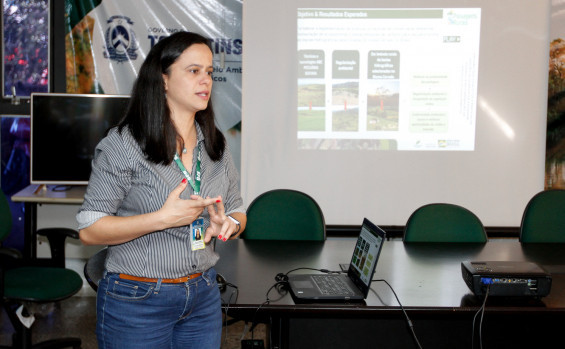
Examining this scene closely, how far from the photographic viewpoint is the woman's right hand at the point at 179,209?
148 centimetres

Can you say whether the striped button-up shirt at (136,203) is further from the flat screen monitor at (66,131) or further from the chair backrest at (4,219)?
the flat screen monitor at (66,131)

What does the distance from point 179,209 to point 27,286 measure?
1.83 m

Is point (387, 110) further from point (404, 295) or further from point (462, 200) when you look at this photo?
point (404, 295)

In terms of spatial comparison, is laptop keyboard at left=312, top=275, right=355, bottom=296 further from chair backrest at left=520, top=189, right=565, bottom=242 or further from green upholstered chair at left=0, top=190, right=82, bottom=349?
chair backrest at left=520, top=189, right=565, bottom=242

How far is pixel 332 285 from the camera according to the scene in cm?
206

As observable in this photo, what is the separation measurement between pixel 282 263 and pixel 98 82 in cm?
269

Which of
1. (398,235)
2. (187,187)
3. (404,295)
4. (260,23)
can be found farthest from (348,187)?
(187,187)

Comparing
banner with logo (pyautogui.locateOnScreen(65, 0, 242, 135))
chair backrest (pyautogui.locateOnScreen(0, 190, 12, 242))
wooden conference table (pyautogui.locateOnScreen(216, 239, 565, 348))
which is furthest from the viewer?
banner with logo (pyautogui.locateOnScreen(65, 0, 242, 135))

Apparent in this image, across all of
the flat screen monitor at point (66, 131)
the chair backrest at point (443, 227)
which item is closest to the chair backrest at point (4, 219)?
the flat screen monitor at point (66, 131)

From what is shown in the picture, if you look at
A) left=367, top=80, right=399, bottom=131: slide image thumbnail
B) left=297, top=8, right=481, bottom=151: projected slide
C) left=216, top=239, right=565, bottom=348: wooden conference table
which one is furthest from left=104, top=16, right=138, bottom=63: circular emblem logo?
left=216, top=239, right=565, bottom=348: wooden conference table

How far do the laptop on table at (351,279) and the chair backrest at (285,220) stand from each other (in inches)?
34.8

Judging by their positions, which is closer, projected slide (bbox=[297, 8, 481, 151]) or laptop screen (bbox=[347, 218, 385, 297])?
laptop screen (bbox=[347, 218, 385, 297])

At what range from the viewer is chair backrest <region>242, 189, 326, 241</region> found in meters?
3.09

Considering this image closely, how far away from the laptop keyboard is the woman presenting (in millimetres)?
460
